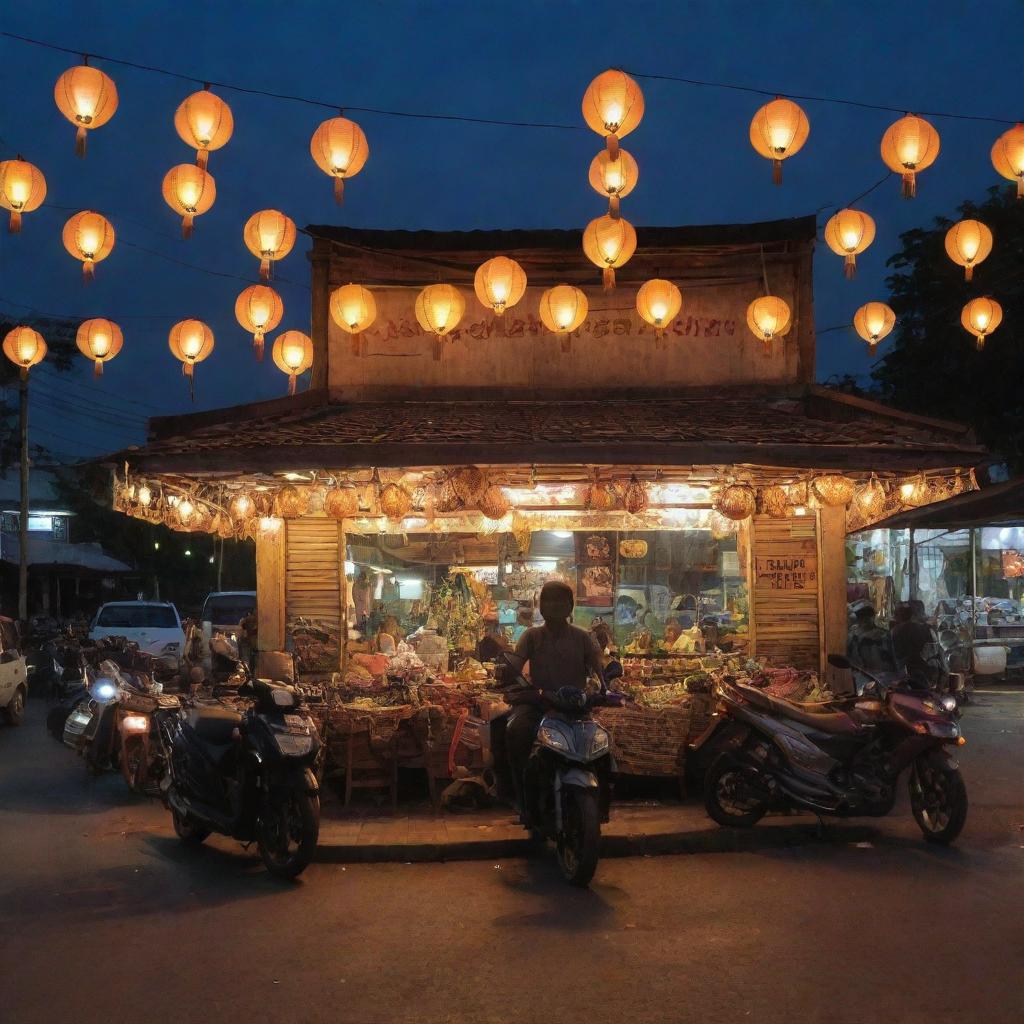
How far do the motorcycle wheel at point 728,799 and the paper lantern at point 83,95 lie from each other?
7.79 meters

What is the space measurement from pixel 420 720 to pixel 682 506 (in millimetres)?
4521

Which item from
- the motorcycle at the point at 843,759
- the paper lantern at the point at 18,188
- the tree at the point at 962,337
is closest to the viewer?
Answer: the motorcycle at the point at 843,759

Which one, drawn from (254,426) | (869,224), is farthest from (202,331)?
(869,224)


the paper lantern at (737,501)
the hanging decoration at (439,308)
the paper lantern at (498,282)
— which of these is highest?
the paper lantern at (498,282)

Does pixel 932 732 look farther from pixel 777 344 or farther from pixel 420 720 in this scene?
pixel 777 344

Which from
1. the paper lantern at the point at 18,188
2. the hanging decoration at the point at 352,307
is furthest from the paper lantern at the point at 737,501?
the paper lantern at the point at 18,188

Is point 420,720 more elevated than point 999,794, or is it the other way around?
point 420,720

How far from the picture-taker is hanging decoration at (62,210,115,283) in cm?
1155

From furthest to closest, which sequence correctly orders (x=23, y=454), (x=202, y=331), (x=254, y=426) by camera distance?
(x=23, y=454)
(x=202, y=331)
(x=254, y=426)

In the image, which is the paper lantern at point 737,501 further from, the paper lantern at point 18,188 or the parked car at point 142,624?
the parked car at point 142,624

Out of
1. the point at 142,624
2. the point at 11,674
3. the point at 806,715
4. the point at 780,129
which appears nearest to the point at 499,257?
the point at 780,129

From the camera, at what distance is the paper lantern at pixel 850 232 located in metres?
11.7

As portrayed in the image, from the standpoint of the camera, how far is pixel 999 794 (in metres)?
10.2

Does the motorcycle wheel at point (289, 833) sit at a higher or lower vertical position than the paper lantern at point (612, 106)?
lower
